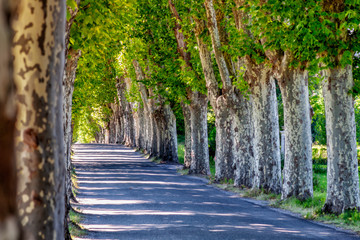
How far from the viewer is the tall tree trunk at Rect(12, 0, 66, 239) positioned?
3.39 meters

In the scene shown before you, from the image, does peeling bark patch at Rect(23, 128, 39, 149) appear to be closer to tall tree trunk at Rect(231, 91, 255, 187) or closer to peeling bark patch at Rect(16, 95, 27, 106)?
peeling bark patch at Rect(16, 95, 27, 106)

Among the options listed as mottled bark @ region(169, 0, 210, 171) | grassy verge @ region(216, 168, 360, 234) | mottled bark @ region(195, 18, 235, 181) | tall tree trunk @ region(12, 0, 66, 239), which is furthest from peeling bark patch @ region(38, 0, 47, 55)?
mottled bark @ region(169, 0, 210, 171)

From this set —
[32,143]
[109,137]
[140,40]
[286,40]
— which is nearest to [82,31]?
[286,40]

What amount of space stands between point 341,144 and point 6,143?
12.9 m

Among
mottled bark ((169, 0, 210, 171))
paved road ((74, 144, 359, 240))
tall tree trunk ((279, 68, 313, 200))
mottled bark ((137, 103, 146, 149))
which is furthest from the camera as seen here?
mottled bark ((137, 103, 146, 149))

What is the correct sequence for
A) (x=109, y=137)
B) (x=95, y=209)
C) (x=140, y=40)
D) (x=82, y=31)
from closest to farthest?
(x=82, y=31) < (x=95, y=209) < (x=140, y=40) < (x=109, y=137)

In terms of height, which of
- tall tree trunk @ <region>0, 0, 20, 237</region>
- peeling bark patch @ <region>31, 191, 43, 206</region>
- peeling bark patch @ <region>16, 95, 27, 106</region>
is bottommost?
peeling bark patch @ <region>31, 191, 43, 206</region>

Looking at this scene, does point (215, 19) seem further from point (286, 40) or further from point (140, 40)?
point (140, 40)

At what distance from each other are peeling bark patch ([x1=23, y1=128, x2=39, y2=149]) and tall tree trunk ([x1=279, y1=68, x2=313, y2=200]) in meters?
13.0

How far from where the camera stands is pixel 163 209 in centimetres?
1498

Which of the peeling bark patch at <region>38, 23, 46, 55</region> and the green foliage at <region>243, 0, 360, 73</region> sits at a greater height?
the green foliage at <region>243, 0, 360, 73</region>

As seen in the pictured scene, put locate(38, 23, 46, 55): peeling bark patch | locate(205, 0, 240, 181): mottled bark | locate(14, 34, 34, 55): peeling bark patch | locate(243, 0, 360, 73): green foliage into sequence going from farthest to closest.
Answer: locate(205, 0, 240, 181): mottled bark < locate(243, 0, 360, 73): green foliage < locate(38, 23, 46, 55): peeling bark patch < locate(14, 34, 34, 55): peeling bark patch

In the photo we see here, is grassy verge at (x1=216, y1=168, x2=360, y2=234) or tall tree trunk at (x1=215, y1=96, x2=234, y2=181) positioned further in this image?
tall tree trunk at (x1=215, y1=96, x2=234, y2=181)

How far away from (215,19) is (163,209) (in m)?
10.7
